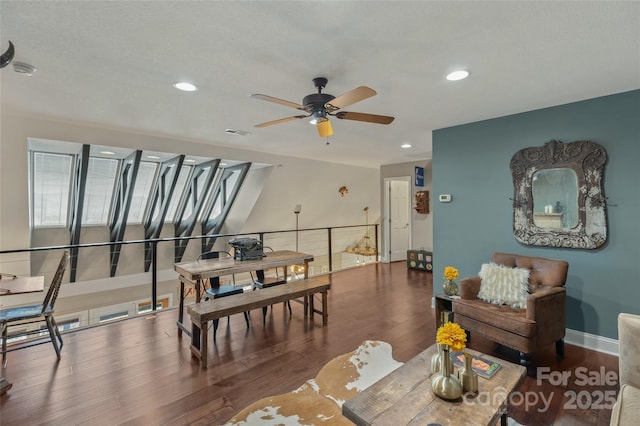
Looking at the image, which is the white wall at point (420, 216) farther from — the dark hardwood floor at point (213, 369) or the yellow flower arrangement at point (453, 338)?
the yellow flower arrangement at point (453, 338)

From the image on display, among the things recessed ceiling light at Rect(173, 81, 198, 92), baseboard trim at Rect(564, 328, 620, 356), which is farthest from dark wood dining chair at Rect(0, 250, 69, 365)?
baseboard trim at Rect(564, 328, 620, 356)

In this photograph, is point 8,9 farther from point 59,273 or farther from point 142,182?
point 142,182

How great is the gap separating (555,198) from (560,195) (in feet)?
0.17

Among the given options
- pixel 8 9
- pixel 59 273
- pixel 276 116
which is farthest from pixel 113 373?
pixel 276 116

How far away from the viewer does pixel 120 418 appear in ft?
6.55

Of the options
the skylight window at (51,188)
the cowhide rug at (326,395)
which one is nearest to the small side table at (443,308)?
the cowhide rug at (326,395)

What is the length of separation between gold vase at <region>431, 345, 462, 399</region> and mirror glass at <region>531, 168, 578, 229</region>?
99.5 inches

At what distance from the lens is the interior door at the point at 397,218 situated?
7.32 m

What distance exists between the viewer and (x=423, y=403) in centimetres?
150

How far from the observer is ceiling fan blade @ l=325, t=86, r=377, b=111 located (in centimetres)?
191

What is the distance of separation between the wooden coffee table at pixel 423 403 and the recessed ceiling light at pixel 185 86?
2685mm

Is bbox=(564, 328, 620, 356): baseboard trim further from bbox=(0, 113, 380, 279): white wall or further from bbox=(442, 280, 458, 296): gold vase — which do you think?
bbox=(0, 113, 380, 279): white wall

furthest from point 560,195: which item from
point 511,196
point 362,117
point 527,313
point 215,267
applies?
point 215,267

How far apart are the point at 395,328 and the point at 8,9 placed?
4011 millimetres
